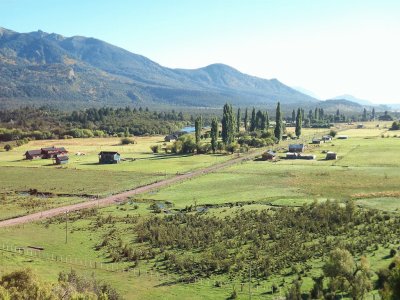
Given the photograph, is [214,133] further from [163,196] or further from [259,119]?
[163,196]

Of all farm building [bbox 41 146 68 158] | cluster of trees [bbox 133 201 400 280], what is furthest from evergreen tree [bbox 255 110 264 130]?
cluster of trees [bbox 133 201 400 280]

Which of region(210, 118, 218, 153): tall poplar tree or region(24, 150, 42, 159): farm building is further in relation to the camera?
region(210, 118, 218, 153): tall poplar tree

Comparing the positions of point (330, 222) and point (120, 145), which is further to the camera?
point (120, 145)

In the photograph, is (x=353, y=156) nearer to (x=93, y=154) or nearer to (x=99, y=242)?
(x=93, y=154)

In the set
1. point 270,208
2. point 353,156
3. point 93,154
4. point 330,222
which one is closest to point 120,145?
point 93,154

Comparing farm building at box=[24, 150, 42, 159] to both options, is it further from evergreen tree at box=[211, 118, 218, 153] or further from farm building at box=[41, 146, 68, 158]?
evergreen tree at box=[211, 118, 218, 153]

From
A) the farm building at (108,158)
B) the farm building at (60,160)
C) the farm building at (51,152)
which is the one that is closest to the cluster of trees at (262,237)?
the farm building at (108,158)

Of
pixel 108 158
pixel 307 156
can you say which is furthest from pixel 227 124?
pixel 108 158
